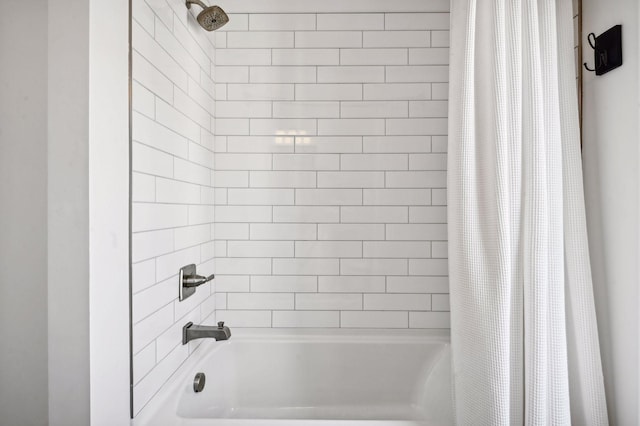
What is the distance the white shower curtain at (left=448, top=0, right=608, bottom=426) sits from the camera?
1037 mm

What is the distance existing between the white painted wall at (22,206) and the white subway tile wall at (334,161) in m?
1.02

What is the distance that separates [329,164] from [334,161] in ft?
0.09

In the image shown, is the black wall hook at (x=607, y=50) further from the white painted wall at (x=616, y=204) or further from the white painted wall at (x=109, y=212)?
the white painted wall at (x=109, y=212)

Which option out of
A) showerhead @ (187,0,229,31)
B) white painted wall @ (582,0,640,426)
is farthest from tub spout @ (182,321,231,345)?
white painted wall @ (582,0,640,426)

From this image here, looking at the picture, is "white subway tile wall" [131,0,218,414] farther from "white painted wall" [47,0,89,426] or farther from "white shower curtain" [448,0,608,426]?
"white shower curtain" [448,0,608,426]

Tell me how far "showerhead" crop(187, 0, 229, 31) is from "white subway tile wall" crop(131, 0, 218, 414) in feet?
0.18

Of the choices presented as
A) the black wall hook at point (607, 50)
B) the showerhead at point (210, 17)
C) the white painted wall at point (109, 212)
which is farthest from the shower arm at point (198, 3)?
the black wall hook at point (607, 50)

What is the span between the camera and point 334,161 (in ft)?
6.02

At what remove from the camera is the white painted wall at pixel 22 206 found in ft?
2.72

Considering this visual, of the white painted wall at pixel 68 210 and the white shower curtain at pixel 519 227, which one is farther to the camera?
the white shower curtain at pixel 519 227

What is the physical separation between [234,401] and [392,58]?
5.91 feet

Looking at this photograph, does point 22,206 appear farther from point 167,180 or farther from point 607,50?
point 607,50

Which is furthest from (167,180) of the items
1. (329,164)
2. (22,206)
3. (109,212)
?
(329,164)

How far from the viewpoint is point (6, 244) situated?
→ 83 centimetres
